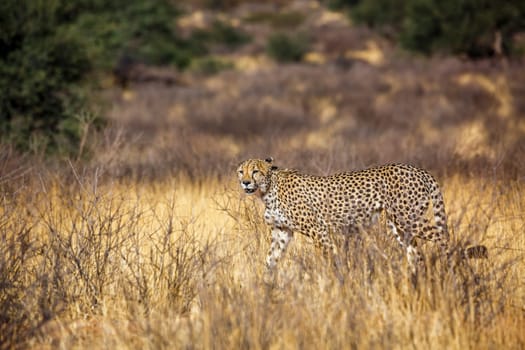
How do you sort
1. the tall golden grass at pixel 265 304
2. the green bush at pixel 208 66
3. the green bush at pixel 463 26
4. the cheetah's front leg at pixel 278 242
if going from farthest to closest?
the green bush at pixel 208 66
the green bush at pixel 463 26
the cheetah's front leg at pixel 278 242
the tall golden grass at pixel 265 304

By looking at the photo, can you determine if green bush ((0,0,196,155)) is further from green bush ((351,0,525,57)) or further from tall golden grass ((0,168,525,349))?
green bush ((351,0,525,57))

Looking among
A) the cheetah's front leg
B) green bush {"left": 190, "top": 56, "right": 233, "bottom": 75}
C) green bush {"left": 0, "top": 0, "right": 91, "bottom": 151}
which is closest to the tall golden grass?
the cheetah's front leg

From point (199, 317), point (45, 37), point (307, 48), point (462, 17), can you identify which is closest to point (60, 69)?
point (45, 37)

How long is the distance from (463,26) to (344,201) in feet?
61.4

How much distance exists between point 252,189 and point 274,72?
18.0 m

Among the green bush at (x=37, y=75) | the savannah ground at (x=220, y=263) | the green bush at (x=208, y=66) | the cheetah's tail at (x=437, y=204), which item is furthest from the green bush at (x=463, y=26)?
the cheetah's tail at (x=437, y=204)

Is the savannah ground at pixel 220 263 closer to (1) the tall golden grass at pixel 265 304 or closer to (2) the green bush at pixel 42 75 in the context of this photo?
(1) the tall golden grass at pixel 265 304

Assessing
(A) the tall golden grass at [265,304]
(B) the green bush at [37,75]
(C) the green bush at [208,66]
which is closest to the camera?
(A) the tall golden grass at [265,304]

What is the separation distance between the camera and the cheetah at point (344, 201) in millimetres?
4914

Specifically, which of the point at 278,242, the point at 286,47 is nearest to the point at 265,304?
the point at 278,242

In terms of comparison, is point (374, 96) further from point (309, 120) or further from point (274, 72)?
point (274, 72)

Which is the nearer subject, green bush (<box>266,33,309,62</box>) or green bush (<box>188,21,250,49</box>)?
green bush (<box>266,33,309,62</box>)

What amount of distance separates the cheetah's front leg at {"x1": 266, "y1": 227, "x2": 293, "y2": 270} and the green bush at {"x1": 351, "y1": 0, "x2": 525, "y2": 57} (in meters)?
18.4

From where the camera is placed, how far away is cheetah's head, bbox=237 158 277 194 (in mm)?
4906
